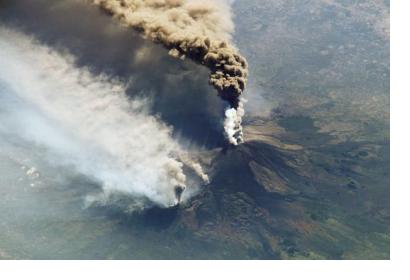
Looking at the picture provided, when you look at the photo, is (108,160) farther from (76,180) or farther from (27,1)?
(27,1)

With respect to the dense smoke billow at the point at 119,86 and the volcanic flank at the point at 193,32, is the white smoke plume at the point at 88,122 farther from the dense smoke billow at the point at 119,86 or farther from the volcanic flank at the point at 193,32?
the volcanic flank at the point at 193,32

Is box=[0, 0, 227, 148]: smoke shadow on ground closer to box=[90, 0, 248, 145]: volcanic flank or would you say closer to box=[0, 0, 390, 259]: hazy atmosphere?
box=[0, 0, 390, 259]: hazy atmosphere

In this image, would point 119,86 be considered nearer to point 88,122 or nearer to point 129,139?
point 88,122

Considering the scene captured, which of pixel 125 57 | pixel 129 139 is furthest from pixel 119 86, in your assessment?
pixel 129 139

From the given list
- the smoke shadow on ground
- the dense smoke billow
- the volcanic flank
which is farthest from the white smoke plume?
the volcanic flank

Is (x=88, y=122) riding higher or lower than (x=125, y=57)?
lower

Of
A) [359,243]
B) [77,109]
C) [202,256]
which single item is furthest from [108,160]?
[359,243]

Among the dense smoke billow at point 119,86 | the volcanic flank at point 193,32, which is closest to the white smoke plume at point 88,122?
the dense smoke billow at point 119,86
